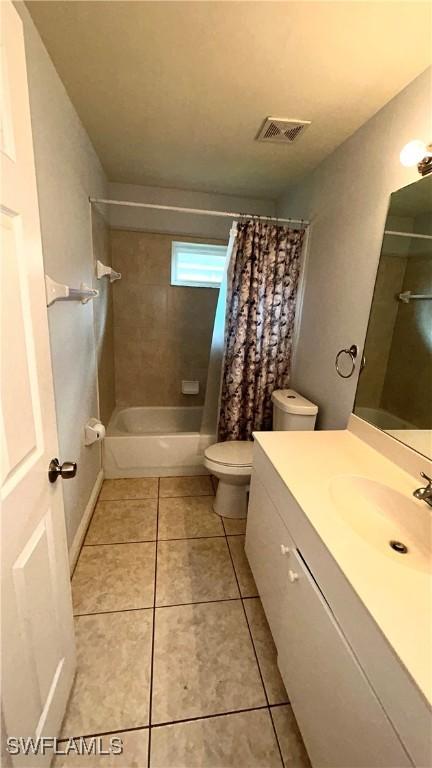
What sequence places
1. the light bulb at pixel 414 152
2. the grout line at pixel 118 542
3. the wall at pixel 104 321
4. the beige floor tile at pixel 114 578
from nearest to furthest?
1. the light bulb at pixel 414 152
2. the beige floor tile at pixel 114 578
3. the grout line at pixel 118 542
4. the wall at pixel 104 321

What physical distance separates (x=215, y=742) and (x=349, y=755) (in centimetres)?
56

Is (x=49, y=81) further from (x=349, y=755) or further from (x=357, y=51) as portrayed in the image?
(x=349, y=755)

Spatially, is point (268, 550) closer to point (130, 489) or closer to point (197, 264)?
point (130, 489)

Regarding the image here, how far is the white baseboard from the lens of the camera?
1.59m

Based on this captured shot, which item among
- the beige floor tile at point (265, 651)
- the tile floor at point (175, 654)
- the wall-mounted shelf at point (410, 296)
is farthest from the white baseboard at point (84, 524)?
the wall-mounted shelf at point (410, 296)

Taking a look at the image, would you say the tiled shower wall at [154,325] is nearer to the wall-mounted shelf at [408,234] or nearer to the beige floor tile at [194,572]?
the beige floor tile at [194,572]

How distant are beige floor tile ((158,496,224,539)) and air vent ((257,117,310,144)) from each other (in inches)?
89.9

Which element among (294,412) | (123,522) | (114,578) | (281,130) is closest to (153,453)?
(123,522)

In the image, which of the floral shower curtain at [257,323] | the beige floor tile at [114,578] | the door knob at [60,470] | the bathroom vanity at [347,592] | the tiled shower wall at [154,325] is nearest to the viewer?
the bathroom vanity at [347,592]

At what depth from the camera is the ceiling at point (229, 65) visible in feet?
3.16

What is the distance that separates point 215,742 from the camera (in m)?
1.00

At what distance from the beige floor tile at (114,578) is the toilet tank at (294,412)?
1094 millimetres

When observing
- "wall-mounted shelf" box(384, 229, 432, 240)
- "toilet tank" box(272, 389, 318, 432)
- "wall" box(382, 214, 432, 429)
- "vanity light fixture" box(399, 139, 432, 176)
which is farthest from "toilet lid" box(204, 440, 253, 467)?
"vanity light fixture" box(399, 139, 432, 176)

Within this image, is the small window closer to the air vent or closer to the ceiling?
the ceiling
